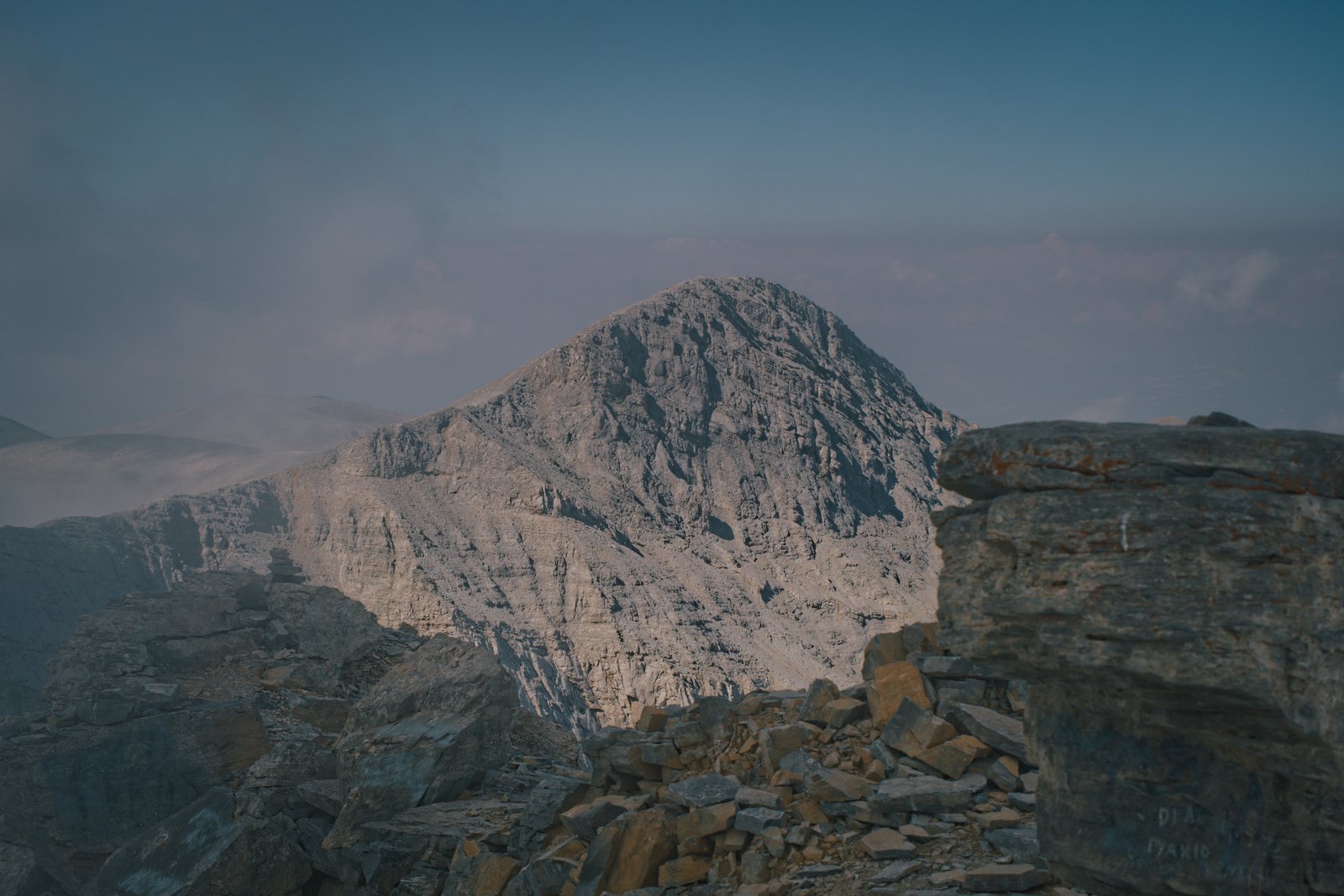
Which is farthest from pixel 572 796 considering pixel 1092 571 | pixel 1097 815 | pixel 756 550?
pixel 756 550

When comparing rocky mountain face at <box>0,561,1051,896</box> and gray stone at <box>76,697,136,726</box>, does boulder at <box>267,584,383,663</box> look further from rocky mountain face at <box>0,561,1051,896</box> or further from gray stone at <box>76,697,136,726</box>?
gray stone at <box>76,697,136,726</box>

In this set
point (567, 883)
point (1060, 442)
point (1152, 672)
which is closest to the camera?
point (1152, 672)

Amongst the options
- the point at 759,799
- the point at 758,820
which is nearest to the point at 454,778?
the point at 759,799

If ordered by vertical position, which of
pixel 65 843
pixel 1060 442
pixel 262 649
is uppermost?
pixel 1060 442

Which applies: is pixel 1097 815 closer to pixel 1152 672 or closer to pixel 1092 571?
pixel 1152 672

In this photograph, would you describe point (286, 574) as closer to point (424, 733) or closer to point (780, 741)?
point (424, 733)

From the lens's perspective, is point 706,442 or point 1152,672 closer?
point 1152,672

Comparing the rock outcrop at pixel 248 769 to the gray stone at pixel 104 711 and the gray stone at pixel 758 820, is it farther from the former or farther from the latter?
the gray stone at pixel 758 820
